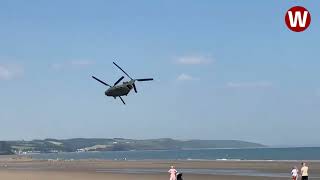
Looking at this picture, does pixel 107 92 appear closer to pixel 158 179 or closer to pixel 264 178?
pixel 158 179

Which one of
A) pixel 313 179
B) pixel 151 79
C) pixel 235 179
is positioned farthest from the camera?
pixel 235 179

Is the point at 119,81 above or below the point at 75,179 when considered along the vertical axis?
above

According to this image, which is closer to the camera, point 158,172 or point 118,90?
point 118,90

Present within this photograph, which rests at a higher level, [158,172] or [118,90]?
[118,90]

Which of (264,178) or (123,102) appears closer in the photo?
(123,102)

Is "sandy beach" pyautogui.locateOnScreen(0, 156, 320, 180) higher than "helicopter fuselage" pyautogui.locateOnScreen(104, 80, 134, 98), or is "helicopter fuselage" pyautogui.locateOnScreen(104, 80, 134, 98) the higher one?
"helicopter fuselage" pyautogui.locateOnScreen(104, 80, 134, 98)

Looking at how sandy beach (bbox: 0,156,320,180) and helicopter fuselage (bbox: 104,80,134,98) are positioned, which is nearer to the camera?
helicopter fuselage (bbox: 104,80,134,98)

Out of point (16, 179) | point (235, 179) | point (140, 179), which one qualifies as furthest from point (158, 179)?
point (16, 179)

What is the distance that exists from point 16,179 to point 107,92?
19.3 meters

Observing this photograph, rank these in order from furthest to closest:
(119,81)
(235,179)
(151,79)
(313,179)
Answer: (235,179)
(313,179)
(119,81)
(151,79)

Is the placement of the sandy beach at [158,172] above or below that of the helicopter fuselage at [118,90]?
below

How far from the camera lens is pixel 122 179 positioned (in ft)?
170

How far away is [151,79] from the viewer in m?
34.2

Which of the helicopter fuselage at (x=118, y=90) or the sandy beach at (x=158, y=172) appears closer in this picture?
the helicopter fuselage at (x=118, y=90)
